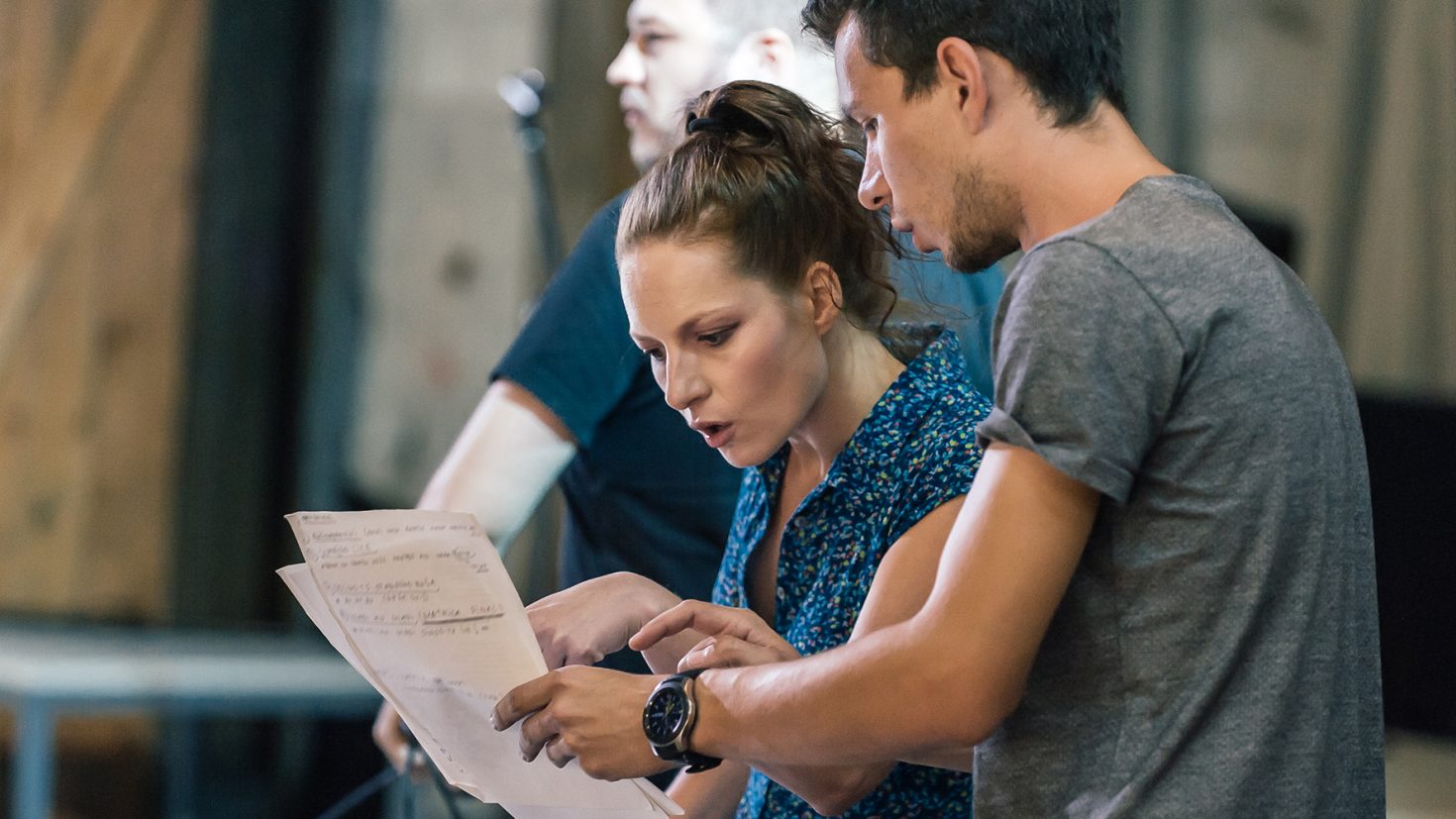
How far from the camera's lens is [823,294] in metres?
1.46

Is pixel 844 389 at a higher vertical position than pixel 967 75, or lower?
lower

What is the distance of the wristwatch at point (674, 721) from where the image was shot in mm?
1144

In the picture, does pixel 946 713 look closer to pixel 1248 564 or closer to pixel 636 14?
pixel 1248 564

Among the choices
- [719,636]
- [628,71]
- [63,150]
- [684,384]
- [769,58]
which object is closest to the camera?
[719,636]

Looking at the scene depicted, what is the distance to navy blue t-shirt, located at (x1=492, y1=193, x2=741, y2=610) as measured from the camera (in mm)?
1850

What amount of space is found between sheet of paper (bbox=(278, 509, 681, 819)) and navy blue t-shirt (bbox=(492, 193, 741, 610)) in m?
0.63

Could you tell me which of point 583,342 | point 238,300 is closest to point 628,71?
Result: point 583,342

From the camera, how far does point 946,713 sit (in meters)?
1.02

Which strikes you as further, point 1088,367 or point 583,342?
point 583,342

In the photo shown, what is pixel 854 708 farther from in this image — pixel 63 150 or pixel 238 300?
pixel 63 150

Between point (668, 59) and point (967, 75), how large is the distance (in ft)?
3.20

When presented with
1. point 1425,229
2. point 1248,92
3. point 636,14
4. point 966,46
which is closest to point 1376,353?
point 1425,229

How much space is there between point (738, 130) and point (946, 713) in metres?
0.66

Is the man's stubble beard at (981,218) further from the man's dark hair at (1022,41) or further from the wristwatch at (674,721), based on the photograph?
the wristwatch at (674,721)
